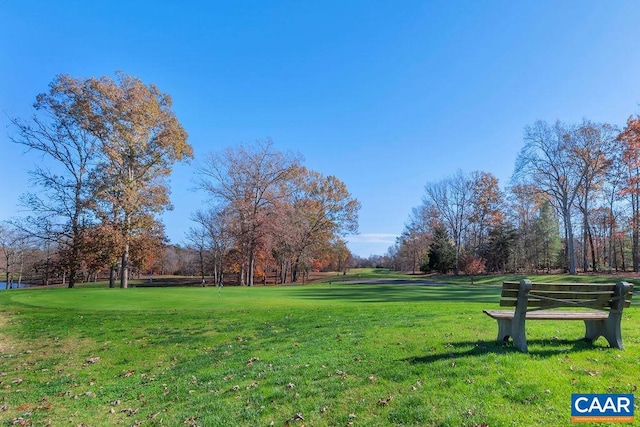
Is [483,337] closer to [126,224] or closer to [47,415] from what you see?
[47,415]

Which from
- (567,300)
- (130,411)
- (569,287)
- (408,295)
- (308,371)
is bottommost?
(408,295)

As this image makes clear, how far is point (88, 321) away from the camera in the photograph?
11.5m

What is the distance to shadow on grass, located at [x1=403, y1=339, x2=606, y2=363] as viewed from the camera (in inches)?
221

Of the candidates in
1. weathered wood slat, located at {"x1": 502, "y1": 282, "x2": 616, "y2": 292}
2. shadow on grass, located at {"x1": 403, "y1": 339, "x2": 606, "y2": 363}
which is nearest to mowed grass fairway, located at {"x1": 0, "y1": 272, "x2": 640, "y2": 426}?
shadow on grass, located at {"x1": 403, "y1": 339, "x2": 606, "y2": 363}

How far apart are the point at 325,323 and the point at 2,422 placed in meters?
6.49

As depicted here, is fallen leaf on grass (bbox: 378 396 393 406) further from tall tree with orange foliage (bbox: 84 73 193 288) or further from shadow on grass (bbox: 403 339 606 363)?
tall tree with orange foliage (bbox: 84 73 193 288)

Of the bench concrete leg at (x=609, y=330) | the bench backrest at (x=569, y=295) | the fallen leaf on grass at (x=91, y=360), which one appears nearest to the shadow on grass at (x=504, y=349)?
the bench concrete leg at (x=609, y=330)

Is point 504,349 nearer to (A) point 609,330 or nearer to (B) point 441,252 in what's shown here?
(A) point 609,330

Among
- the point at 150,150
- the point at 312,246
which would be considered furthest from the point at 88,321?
the point at 312,246

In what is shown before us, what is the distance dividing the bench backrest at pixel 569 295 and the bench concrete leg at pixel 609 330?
0.17m

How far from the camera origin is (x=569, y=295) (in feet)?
18.7

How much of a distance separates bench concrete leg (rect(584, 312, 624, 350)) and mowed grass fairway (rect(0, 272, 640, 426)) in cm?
21

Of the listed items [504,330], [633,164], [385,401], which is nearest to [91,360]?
[385,401]

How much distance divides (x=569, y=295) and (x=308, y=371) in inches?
164
